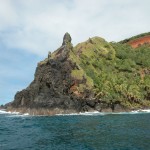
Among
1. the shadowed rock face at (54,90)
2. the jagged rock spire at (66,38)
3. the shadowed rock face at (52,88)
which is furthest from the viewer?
the jagged rock spire at (66,38)

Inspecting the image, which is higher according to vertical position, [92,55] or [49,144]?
[92,55]

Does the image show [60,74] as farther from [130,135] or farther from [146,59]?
[130,135]

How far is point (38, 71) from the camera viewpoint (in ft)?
451

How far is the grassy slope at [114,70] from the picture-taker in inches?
5177

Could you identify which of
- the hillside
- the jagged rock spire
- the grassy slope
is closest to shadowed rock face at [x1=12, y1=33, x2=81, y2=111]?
the hillside

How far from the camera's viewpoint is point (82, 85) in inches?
5005

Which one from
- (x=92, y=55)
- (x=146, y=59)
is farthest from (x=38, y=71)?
(x=146, y=59)

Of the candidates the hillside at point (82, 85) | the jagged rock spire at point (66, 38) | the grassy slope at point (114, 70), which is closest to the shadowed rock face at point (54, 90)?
the hillside at point (82, 85)

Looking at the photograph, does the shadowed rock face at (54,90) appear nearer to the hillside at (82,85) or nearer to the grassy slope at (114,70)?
the hillside at (82,85)

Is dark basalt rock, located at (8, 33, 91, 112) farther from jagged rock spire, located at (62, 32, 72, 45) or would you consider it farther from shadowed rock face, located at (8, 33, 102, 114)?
jagged rock spire, located at (62, 32, 72, 45)

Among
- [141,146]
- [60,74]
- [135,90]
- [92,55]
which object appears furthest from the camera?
[92,55]

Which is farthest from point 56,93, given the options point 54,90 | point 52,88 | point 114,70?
point 114,70

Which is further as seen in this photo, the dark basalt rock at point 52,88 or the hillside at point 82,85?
the hillside at point 82,85

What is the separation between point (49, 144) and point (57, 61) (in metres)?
89.2
